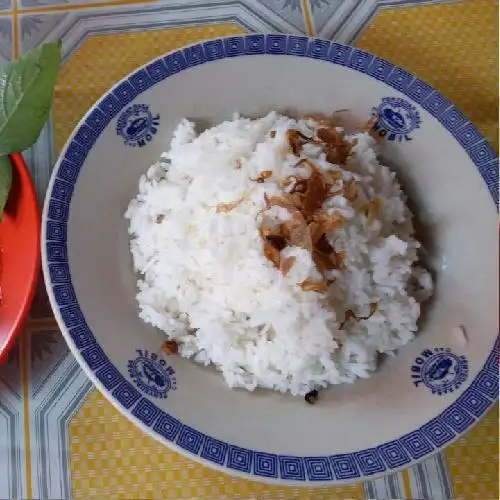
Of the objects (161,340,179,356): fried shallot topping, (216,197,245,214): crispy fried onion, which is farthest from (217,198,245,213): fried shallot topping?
(161,340,179,356): fried shallot topping

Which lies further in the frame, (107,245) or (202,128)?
(202,128)

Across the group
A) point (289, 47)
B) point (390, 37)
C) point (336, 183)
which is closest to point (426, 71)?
point (390, 37)

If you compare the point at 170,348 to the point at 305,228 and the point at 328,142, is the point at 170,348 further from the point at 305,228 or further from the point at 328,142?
the point at 328,142

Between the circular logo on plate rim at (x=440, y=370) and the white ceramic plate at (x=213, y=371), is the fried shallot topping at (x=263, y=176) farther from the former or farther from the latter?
the circular logo on plate rim at (x=440, y=370)

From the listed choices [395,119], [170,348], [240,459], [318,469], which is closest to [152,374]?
[170,348]

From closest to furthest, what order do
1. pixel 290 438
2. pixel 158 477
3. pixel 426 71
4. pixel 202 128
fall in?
pixel 290 438 → pixel 158 477 → pixel 202 128 → pixel 426 71

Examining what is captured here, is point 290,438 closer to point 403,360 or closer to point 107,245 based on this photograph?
point 403,360

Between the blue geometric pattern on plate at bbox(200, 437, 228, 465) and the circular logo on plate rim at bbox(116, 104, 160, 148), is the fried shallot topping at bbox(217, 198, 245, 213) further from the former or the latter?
the blue geometric pattern on plate at bbox(200, 437, 228, 465)

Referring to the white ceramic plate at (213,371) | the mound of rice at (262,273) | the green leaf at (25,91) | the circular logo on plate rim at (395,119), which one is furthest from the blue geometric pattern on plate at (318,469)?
the green leaf at (25,91)
